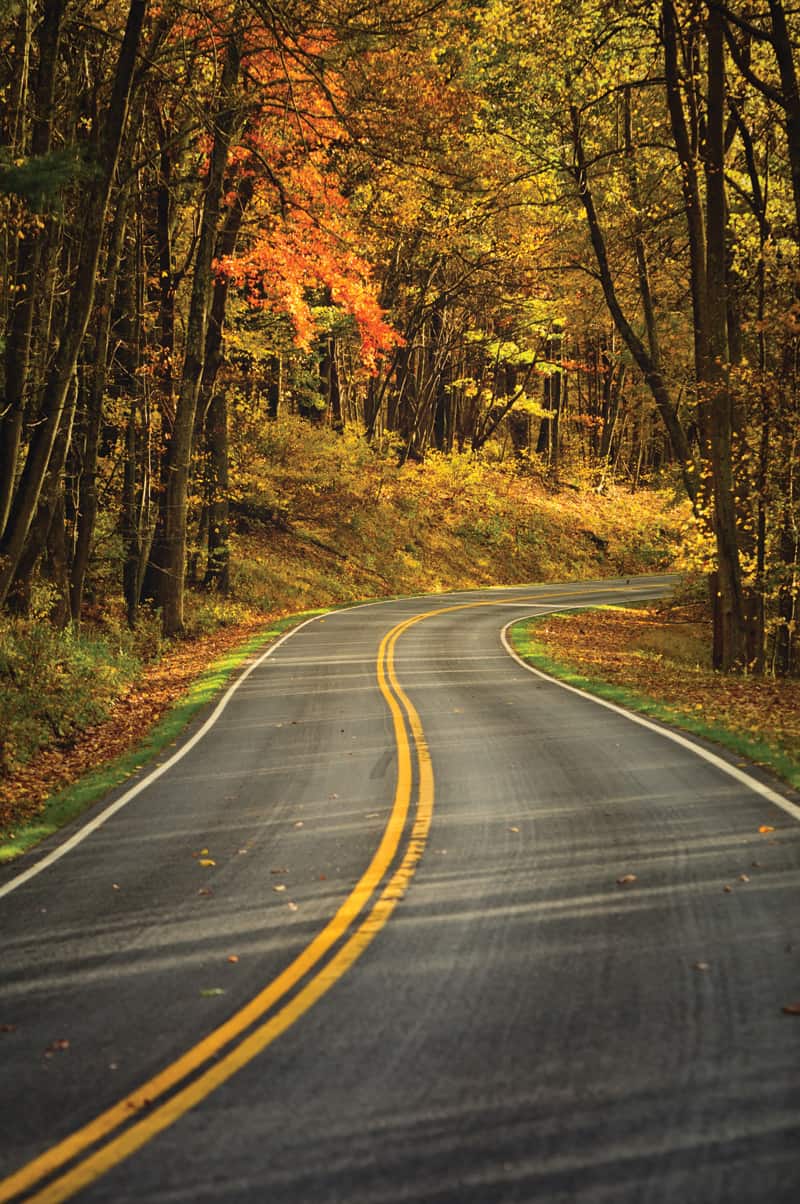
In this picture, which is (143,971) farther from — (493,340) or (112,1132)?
(493,340)

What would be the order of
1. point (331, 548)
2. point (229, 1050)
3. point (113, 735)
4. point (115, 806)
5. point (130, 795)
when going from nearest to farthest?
point (229, 1050)
point (115, 806)
point (130, 795)
point (113, 735)
point (331, 548)

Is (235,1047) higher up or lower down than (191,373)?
lower down

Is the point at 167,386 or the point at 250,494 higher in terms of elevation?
the point at 167,386

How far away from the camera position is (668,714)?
1455cm

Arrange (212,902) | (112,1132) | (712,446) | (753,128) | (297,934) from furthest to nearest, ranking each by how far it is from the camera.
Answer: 1. (753,128)
2. (712,446)
3. (212,902)
4. (297,934)
5. (112,1132)

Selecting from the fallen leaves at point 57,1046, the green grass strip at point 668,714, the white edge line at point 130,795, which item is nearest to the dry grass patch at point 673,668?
the green grass strip at point 668,714

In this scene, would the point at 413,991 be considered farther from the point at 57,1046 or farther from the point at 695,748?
the point at 695,748

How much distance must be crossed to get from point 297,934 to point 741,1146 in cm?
327

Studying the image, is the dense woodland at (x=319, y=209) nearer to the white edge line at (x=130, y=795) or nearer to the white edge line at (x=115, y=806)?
the white edge line at (x=130, y=795)

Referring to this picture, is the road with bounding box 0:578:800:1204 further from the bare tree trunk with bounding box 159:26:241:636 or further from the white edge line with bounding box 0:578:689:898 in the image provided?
the bare tree trunk with bounding box 159:26:241:636

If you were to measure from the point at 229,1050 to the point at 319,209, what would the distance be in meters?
24.1

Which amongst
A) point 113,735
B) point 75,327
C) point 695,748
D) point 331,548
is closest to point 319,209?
point 75,327

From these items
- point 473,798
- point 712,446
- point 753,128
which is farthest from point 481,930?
point 753,128

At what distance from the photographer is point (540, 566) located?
4709cm
